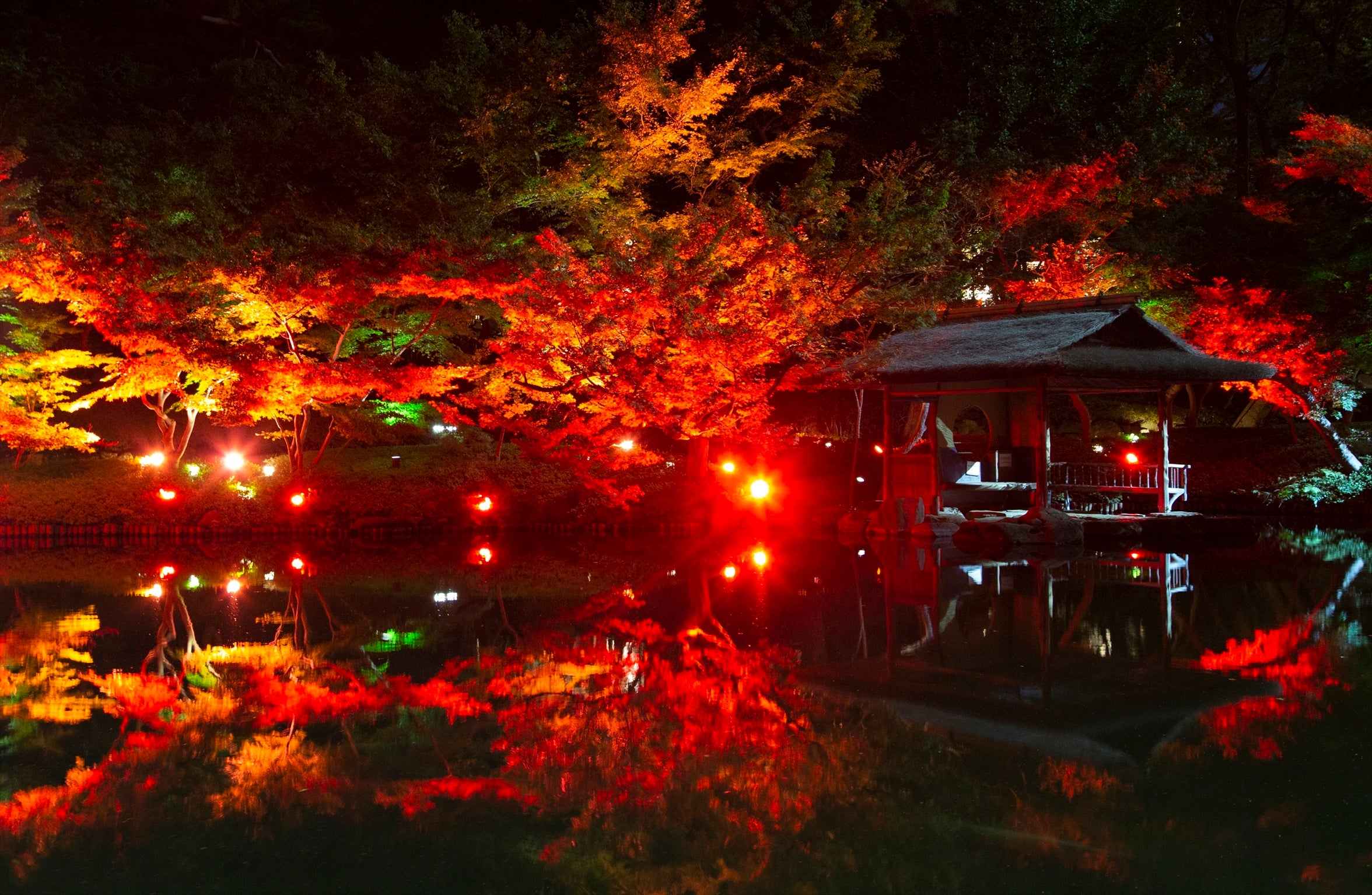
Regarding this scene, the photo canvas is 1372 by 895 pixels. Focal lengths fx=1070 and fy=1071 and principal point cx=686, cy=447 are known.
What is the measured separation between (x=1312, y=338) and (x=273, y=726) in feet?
63.3

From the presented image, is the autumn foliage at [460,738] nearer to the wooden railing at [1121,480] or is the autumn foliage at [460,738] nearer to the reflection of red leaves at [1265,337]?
the wooden railing at [1121,480]

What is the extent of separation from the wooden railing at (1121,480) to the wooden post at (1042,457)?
42.1 inches

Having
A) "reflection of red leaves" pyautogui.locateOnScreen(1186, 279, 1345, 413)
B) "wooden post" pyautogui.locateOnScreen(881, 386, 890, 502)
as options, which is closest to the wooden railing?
"wooden post" pyautogui.locateOnScreen(881, 386, 890, 502)

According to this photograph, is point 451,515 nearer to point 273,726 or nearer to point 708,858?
point 273,726

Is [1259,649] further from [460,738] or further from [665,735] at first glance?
[460,738]

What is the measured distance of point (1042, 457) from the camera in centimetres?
1480

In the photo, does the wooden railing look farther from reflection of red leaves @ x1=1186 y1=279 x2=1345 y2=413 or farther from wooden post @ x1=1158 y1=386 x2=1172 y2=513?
reflection of red leaves @ x1=1186 y1=279 x2=1345 y2=413

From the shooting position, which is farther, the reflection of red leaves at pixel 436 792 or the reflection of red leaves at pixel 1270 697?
the reflection of red leaves at pixel 1270 697

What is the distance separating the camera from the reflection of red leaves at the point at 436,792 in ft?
14.3

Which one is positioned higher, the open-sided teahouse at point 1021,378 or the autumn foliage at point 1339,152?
the autumn foliage at point 1339,152

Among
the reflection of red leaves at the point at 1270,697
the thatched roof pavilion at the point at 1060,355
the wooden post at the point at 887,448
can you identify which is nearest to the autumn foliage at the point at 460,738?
the reflection of red leaves at the point at 1270,697

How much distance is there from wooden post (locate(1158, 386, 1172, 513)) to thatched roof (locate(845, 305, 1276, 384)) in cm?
81

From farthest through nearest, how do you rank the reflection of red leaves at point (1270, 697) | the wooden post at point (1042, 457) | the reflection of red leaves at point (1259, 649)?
the wooden post at point (1042, 457) → the reflection of red leaves at point (1259, 649) → the reflection of red leaves at point (1270, 697)

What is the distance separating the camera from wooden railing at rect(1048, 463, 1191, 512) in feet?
54.2
